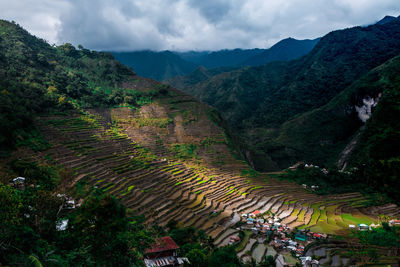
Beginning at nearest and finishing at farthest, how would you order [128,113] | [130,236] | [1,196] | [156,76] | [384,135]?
[1,196] → [130,236] → [384,135] → [128,113] → [156,76]

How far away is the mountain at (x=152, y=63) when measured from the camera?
146 metres

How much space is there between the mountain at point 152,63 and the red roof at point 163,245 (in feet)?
463

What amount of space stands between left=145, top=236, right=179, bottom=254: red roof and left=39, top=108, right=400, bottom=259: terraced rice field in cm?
286

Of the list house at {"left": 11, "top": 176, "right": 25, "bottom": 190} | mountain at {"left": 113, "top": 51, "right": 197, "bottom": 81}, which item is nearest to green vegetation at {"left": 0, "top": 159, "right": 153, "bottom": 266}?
house at {"left": 11, "top": 176, "right": 25, "bottom": 190}

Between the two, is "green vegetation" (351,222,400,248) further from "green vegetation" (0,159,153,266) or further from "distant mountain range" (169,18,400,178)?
"distant mountain range" (169,18,400,178)

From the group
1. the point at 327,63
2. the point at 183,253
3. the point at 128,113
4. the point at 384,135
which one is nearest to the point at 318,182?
the point at 384,135

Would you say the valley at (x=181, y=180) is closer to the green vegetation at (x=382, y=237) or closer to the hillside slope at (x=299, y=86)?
the green vegetation at (x=382, y=237)

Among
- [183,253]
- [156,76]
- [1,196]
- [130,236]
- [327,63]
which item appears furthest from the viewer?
[156,76]

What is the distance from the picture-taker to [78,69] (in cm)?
4397

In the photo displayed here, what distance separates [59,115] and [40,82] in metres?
7.66

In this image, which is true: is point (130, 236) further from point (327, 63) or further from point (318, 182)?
point (327, 63)

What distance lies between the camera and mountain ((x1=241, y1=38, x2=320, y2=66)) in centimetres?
16688

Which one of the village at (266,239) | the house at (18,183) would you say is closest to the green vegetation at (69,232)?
the village at (266,239)

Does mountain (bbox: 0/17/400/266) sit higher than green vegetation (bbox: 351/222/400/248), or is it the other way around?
mountain (bbox: 0/17/400/266)
